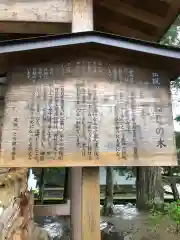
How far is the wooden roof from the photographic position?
321cm

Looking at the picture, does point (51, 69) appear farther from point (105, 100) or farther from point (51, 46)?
point (105, 100)

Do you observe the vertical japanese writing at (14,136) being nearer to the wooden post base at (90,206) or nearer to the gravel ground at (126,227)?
the wooden post base at (90,206)

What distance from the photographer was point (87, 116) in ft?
7.04

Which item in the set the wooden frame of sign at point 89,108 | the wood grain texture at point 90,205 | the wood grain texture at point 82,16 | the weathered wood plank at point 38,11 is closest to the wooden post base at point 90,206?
the wood grain texture at point 90,205

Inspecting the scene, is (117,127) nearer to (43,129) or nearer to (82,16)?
(43,129)

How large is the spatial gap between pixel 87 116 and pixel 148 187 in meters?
7.33

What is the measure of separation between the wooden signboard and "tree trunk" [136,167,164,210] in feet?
22.9

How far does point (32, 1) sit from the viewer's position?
298 centimetres

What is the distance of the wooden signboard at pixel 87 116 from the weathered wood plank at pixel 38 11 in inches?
36.4

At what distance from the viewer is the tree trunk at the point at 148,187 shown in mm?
8579

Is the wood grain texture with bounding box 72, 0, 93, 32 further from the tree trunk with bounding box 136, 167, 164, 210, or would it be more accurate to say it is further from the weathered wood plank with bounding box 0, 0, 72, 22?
the tree trunk with bounding box 136, 167, 164, 210

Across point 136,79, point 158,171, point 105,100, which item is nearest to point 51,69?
point 105,100

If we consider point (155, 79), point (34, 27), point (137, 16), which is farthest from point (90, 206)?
point (137, 16)

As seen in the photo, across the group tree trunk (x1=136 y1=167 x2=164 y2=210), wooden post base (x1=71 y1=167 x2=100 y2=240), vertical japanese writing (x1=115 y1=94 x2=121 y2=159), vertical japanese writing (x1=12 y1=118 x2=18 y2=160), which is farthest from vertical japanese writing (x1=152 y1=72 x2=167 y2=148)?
tree trunk (x1=136 y1=167 x2=164 y2=210)
